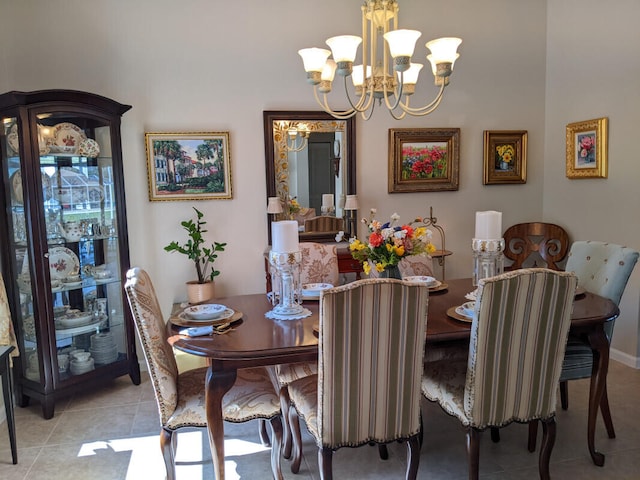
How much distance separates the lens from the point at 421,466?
238 centimetres

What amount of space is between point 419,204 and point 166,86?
2262 mm

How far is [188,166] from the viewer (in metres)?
3.67

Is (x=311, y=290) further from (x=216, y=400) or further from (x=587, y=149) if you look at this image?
(x=587, y=149)

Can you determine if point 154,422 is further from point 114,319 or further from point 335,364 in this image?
point 335,364

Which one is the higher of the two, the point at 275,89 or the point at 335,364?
the point at 275,89

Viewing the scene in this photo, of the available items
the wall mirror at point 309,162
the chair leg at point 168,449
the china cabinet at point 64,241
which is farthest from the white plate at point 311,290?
the china cabinet at point 64,241

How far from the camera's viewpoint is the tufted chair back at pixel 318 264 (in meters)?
3.17

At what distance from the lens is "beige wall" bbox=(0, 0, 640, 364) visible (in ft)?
11.3

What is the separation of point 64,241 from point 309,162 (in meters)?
1.87

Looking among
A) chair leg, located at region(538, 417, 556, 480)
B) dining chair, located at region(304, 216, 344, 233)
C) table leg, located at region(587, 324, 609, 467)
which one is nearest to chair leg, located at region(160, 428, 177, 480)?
chair leg, located at region(538, 417, 556, 480)

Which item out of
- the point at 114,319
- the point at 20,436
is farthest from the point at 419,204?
the point at 20,436

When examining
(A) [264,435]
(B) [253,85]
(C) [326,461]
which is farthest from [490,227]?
(B) [253,85]

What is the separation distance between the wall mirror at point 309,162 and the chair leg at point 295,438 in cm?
187

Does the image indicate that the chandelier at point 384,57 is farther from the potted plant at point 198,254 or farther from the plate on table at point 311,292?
the potted plant at point 198,254
